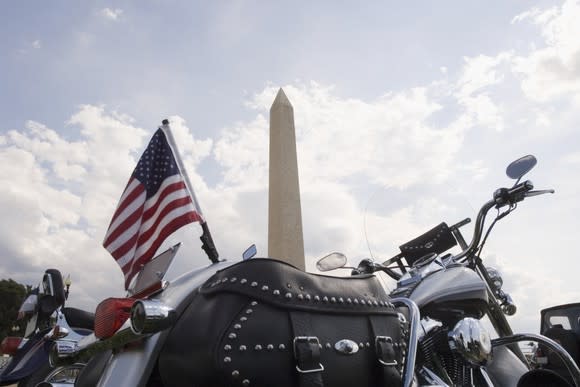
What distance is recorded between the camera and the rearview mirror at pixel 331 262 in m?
1.94

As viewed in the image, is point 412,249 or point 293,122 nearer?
point 412,249

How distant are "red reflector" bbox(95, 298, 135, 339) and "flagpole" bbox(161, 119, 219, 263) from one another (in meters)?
0.45

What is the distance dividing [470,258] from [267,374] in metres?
1.58

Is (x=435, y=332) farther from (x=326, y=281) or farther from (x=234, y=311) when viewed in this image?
(x=234, y=311)

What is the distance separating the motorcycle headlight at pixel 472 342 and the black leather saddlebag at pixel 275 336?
1.32 ft

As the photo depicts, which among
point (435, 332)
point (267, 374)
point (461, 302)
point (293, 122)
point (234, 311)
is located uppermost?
point (293, 122)

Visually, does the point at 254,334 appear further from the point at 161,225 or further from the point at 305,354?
the point at 161,225

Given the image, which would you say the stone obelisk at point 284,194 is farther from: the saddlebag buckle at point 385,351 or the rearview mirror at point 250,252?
the saddlebag buckle at point 385,351

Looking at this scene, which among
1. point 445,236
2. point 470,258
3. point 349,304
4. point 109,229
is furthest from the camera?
point 445,236

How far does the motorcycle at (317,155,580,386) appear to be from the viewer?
153 centimetres

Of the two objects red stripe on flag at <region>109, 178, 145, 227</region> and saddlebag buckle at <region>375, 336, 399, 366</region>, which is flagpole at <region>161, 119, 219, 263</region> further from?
saddlebag buckle at <region>375, 336, 399, 366</region>

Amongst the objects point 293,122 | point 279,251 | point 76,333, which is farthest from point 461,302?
point 293,122

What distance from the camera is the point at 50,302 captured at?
9.75 ft

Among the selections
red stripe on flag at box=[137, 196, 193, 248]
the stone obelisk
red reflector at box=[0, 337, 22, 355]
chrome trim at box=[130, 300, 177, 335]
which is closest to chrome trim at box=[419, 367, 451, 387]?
chrome trim at box=[130, 300, 177, 335]
